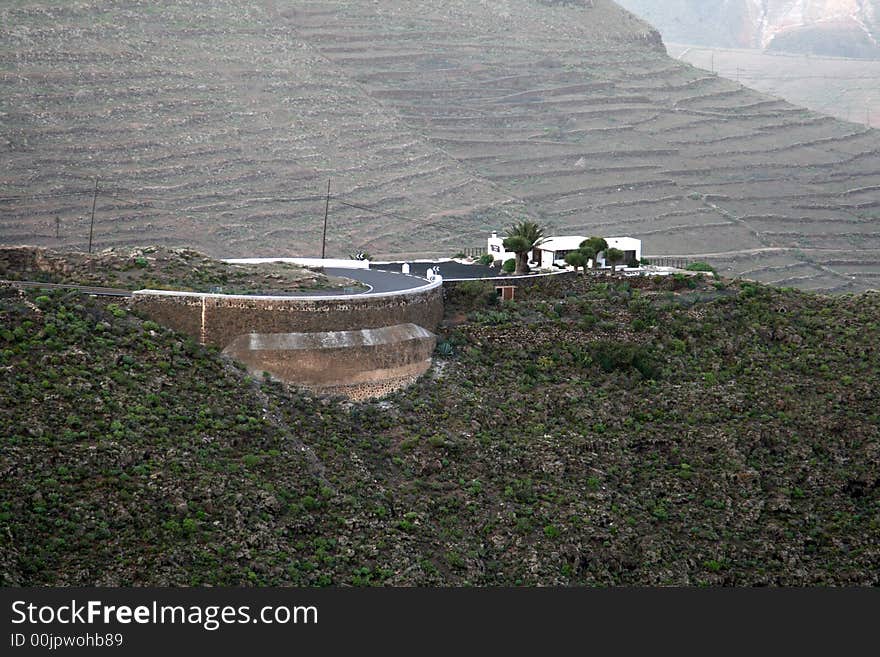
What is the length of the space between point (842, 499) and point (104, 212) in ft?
163

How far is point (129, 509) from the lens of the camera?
103ft

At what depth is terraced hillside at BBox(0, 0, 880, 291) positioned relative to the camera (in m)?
86.8

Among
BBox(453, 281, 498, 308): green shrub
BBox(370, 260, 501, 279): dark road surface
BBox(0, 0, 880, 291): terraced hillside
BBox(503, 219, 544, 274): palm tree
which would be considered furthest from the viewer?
→ BBox(0, 0, 880, 291): terraced hillside

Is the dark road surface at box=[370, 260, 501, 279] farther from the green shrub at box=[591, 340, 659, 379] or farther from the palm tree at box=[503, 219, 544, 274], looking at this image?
the green shrub at box=[591, 340, 659, 379]

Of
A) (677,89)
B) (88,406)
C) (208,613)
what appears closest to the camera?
(208,613)

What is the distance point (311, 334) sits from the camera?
40.3 m

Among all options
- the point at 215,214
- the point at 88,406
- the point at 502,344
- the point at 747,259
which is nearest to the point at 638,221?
the point at 747,259

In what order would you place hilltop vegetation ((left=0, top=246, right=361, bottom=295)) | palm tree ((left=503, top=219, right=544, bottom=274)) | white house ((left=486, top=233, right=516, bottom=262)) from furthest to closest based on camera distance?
1. white house ((left=486, top=233, right=516, bottom=262))
2. palm tree ((left=503, top=219, right=544, bottom=274))
3. hilltop vegetation ((left=0, top=246, right=361, bottom=295))

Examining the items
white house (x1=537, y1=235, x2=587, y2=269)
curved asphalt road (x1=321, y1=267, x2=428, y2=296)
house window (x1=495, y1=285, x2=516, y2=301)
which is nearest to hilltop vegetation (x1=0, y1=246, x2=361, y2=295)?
curved asphalt road (x1=321, y1=267, x2=428, y2=296)

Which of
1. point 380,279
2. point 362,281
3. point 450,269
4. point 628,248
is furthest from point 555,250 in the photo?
point 362,281

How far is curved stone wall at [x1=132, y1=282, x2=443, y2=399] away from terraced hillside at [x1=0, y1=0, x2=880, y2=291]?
40.6 m

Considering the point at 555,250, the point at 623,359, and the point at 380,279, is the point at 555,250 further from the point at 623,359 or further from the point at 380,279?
the point at 623,359

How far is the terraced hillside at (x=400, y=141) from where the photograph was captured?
285 feet

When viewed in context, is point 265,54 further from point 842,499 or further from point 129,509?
point 129,509
